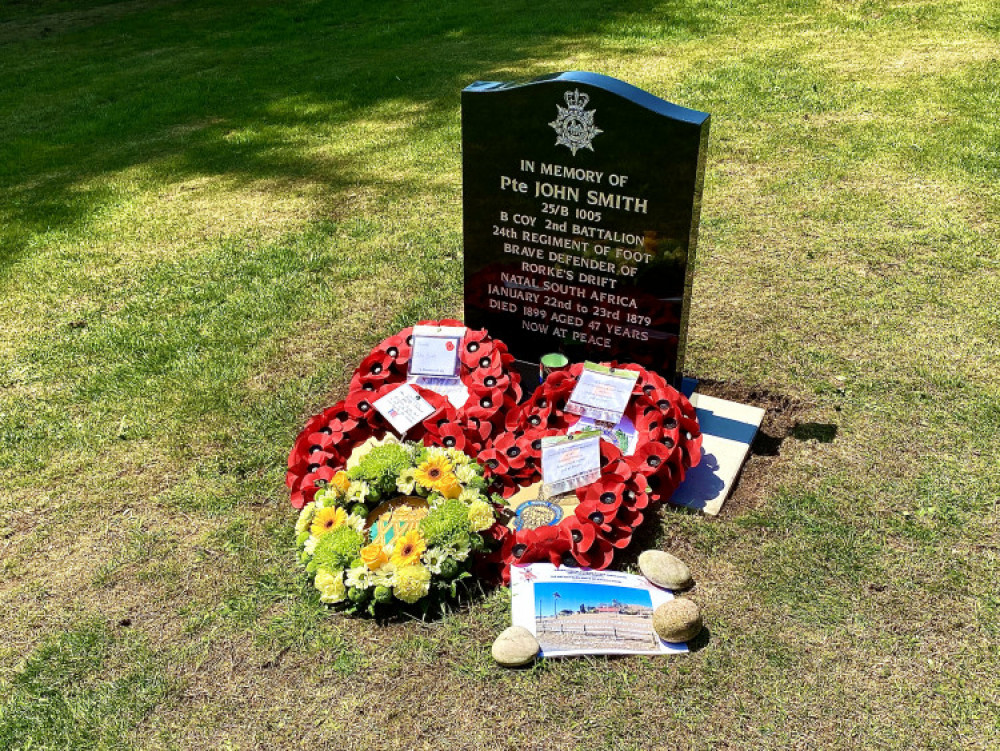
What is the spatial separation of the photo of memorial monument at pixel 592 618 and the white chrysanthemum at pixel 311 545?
888 millimetres

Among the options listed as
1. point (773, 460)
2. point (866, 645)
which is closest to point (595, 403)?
point (773, 460)

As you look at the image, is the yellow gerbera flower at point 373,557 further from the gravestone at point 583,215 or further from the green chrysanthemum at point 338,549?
the gravestone at point 583,215

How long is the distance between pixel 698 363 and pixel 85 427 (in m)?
3.30

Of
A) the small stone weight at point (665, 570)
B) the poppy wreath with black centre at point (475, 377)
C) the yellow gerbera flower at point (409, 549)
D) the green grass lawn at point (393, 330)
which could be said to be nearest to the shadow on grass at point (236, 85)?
the green grass lawn at point (393, 330)

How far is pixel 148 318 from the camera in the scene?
18.1ft

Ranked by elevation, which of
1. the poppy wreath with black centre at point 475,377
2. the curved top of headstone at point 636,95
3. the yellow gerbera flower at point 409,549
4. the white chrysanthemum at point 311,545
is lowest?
the white chrysanthemum at point 311,545

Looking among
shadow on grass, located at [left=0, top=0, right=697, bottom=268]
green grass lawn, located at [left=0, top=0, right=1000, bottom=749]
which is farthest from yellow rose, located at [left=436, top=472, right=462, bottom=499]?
shadow on grass, located at [left=0, top=0, right=697, bottom=268]

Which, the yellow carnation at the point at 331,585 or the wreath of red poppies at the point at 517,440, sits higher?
the wreath of red poppies at the point at 517,440

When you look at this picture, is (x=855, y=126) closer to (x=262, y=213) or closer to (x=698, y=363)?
(x=698, y=363)

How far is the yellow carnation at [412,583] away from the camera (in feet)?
10.4

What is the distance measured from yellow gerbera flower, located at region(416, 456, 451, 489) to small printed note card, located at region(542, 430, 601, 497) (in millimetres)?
440

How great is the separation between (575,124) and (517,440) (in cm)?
143

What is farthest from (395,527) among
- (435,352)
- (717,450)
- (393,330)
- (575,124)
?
(393,330)

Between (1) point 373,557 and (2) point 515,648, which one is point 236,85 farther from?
(2) point 515,648
